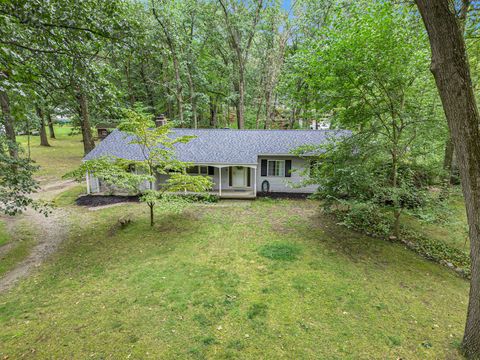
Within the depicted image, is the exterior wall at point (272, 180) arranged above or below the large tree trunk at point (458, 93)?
below

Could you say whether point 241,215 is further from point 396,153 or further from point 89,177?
point 89,177

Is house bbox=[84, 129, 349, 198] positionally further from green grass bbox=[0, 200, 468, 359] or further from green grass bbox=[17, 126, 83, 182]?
green grass bbox=[17, 126, 83, 182]

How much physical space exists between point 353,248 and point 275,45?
63.8ft

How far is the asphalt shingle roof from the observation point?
566 inches

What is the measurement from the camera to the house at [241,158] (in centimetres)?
1445

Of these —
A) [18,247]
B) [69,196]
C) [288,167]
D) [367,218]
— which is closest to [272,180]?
[288,167]

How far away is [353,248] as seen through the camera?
8750 millimetres

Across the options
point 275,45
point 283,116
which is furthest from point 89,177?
point 283,116

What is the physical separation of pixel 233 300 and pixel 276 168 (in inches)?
410

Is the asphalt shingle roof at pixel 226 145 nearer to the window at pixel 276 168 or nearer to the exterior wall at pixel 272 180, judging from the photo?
the window at pixel 276 168

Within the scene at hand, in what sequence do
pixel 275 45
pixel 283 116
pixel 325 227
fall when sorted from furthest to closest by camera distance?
1. pixel 283 116
2. pixel 275 45
3. pixel 325 227

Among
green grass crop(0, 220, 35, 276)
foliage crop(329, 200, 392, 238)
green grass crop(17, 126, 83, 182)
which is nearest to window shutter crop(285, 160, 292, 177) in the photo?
foliage crop(329, 200, 392, 238)

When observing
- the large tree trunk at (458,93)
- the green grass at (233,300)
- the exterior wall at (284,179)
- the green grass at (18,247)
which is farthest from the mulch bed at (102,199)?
the large tree trunk at (458,93)

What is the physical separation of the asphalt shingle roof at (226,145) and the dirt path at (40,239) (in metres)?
3.94
